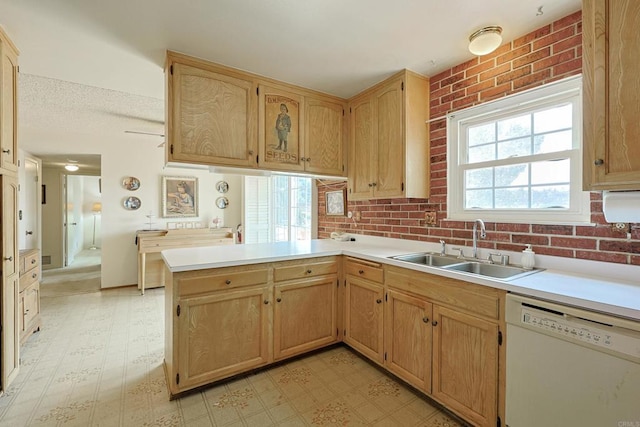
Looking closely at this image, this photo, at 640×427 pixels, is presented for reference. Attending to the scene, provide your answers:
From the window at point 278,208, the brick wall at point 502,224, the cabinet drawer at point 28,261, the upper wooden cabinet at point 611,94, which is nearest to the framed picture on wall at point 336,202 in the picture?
the window at point 278,208

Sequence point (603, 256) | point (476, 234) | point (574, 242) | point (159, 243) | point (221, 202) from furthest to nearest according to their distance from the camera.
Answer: point (221, 202) → point (159, 243) → point (476, 234) → point (574, 242) → point (603, 256)

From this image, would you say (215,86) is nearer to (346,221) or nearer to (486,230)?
(346,221)

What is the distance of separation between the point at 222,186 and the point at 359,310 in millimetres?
3895

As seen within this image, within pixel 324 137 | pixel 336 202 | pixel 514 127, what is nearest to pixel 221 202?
pixel 336 202

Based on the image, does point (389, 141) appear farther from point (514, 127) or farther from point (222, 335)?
point (222, 335)

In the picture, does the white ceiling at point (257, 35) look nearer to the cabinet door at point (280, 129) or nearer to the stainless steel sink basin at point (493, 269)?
the cabinet door at point (280, 129)

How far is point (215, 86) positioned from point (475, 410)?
9.04ft

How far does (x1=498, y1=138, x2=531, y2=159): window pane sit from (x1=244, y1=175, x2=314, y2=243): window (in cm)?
226

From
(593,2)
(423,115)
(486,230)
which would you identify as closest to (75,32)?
(423,115)

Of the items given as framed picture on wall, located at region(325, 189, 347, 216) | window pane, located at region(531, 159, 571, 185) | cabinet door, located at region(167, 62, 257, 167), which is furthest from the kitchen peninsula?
framed picture on wall, located at region(325, 189, 347, 216)

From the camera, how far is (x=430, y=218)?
8.03ft

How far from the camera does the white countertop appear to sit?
1174mm

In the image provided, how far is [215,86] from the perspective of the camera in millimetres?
2229

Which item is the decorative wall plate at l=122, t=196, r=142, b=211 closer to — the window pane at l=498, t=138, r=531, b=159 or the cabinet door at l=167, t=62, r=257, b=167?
the cabinet door at l=167, t=62, r=257, b=167
